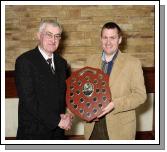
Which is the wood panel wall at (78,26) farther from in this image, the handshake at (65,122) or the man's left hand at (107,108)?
the man's left hand at (107,108)

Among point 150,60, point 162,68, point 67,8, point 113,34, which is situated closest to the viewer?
point 113,34

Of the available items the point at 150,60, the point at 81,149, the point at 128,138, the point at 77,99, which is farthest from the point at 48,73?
the point at 150,60

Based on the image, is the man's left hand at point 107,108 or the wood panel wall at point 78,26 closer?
the man's left hand at point 107,108

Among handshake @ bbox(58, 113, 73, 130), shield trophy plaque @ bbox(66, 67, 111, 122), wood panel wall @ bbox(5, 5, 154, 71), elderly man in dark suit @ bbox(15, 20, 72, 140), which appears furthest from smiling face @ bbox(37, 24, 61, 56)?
wood panel wall @ bbox(5, 5, 154, 71)

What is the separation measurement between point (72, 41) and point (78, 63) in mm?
250

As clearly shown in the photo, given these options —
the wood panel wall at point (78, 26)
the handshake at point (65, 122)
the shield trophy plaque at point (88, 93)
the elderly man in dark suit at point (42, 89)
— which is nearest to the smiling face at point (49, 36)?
the elderly man in dark suit at point (42, 89)

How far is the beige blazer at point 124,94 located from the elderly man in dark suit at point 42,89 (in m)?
0.30

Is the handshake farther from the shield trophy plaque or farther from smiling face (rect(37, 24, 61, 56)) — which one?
smiling face (rect(37, 24, 61, 56))

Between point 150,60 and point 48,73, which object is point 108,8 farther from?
point 48,73

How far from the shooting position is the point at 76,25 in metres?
3.27

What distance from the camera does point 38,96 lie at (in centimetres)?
225

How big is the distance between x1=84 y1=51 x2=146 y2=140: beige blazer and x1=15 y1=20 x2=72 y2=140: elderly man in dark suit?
304 millimetres

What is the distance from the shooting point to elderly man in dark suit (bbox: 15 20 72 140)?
221cm

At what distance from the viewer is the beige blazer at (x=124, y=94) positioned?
2.22 meters
